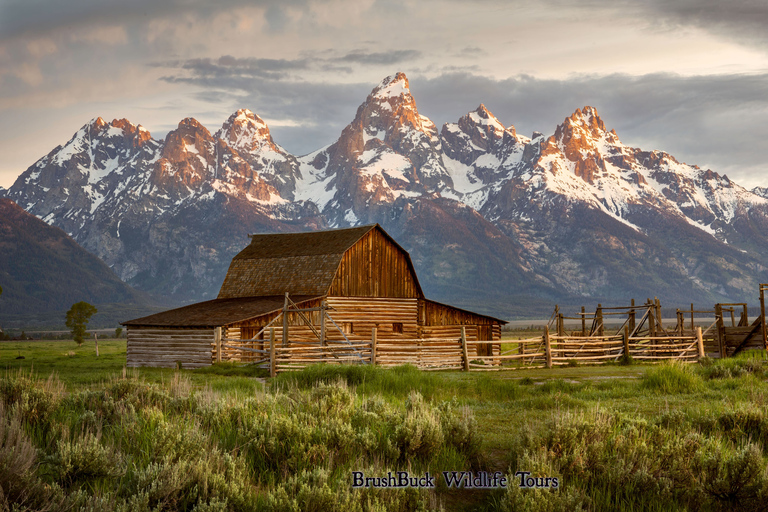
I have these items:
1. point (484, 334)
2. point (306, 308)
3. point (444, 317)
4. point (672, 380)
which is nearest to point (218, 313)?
point (306, 308)

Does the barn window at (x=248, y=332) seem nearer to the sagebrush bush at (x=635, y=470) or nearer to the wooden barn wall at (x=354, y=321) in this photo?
the wooden barn wall at (x=354, y=321)

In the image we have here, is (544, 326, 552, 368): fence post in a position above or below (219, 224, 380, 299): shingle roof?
below

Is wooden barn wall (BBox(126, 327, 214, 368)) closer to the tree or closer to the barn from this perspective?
the barn

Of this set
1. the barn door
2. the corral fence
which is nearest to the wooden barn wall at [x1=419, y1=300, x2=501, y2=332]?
the barn door

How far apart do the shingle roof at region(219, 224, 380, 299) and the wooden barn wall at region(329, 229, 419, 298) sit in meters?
0.55

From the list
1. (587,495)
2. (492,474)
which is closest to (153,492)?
(492,474)

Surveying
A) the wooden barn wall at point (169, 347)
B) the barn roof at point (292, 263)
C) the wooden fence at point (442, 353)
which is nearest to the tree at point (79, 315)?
the barn roof at point (292, 263)

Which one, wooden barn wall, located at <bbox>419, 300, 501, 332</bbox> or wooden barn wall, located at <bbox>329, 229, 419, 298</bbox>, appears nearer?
wooden barn wall, located at <bbox>329, 229, 419, 298</bbox>

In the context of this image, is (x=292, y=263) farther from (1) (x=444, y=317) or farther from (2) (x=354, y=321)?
(1) (x=444, y=317)

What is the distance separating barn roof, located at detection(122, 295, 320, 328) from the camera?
104 ft

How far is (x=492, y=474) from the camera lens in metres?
9.51

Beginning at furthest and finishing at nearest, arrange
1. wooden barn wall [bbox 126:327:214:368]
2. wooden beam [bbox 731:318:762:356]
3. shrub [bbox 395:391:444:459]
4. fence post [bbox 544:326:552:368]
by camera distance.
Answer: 1. wooden barn wall [bbox 126:327:214:368]
2. fence post [bbox 544:326:552:368]
3. wooden beam [bbox 731:318:762:356]
4. shrub [bbox 395:391:444:459]

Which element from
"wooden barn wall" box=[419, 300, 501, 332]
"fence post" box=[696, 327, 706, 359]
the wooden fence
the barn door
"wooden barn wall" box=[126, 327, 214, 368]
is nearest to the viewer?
the wooden fence

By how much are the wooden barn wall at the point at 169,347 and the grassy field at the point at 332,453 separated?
18861 mm
